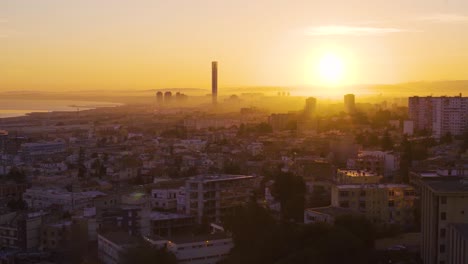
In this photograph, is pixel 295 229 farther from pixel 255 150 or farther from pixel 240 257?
pixel 255 150

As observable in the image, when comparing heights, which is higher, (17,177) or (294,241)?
(294,241)

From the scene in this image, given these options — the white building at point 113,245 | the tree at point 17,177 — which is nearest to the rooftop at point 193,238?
the white building at point 113,245

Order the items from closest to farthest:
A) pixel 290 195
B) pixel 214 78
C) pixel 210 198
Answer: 1. pixel 210 198
2. pixel 290 195
3. pixel 214 78

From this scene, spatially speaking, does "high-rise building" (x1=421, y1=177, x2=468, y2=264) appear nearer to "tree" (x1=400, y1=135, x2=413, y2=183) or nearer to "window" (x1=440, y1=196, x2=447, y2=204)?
"window" (x1=440, y1=196, x2=447, y2=204)

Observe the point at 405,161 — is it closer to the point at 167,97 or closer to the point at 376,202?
the point at 376,202

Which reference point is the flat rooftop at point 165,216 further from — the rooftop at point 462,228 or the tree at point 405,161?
the tree at point 405,161

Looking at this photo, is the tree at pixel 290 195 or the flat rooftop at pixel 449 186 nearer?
the flat rooftop at pixel 449 186

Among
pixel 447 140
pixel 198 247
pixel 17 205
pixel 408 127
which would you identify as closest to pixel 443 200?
pixel 198 247

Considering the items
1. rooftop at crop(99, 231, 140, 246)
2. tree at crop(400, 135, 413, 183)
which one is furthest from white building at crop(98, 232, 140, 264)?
tree at crop(400, 135, 413, 183)
